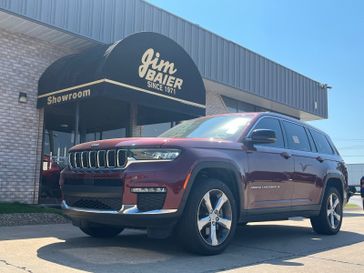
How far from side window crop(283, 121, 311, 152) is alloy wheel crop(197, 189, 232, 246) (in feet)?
6.45

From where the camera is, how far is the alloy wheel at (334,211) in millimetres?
7770

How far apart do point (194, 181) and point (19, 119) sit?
7.39 m

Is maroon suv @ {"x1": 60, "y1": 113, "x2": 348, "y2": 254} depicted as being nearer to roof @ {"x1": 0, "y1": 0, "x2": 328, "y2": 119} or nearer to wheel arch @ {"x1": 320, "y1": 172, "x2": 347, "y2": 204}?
wheel arch @ {"x1": 320, "y1": 172, "x2": 347, "y2": 204}

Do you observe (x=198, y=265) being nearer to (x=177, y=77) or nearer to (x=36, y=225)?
(x=36, y=225)

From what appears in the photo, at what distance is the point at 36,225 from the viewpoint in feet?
26.8

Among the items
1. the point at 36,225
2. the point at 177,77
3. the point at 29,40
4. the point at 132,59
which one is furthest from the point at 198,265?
the point at 29,40

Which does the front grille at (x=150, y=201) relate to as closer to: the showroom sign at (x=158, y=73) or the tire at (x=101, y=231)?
the tire at (x=101, y=231)

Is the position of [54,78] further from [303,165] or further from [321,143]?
[303,165]

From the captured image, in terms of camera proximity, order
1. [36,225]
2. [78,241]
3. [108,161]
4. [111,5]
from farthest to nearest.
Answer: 1. [111,5]
2. [36,225]
3. [78,241]
4. [108,161]

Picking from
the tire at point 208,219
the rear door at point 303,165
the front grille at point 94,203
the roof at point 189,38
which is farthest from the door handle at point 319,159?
the roof at point 189,38

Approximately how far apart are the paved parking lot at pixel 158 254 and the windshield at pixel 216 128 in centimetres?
145

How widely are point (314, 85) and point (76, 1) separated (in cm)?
1403

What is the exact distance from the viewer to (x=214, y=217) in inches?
207

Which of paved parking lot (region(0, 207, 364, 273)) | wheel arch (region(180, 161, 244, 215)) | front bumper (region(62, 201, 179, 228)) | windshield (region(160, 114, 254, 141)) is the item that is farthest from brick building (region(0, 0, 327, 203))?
front bumper (region(62, 201, 179, 228))
